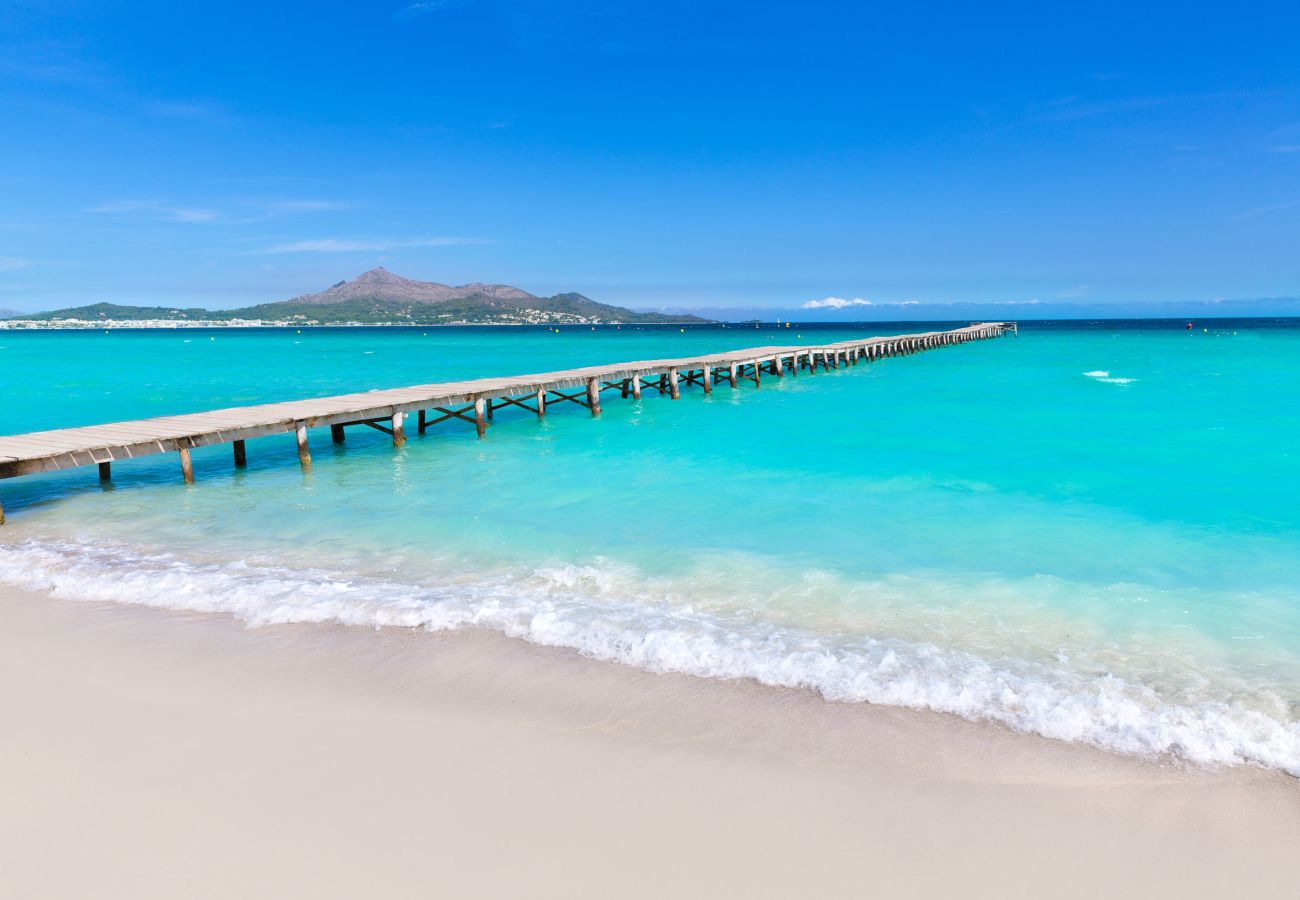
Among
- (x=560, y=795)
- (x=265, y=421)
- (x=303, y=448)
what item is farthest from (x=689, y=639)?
(x=303, y=448)

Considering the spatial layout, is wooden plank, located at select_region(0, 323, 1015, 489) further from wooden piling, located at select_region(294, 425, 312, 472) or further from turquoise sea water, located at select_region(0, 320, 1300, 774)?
turquoise sea water, located at select_region(0, 320, 1300, 774)

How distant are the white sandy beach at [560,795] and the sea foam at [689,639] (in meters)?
0.23

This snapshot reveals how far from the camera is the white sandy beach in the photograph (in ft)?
10.7

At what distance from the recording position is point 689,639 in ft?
18.6

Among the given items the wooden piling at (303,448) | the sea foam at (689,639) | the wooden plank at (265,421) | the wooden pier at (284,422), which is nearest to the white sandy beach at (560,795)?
the sea foam at (689,639)

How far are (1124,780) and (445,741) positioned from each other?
3.45 m

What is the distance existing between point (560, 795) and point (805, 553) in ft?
17.2

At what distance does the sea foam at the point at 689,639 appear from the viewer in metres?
4.47

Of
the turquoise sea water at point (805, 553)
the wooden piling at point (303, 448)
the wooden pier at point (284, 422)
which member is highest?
the wooden pier at point (284, 422)

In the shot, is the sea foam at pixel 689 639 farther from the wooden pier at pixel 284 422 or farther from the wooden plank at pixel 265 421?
the wooden pier at pixel 284 422

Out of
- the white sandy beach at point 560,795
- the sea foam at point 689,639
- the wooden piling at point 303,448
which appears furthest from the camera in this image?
the wooden piling at point 303,448

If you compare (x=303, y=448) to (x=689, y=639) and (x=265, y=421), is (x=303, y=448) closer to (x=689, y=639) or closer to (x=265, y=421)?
(x=265, y=421)

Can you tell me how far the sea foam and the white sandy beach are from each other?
0.23m

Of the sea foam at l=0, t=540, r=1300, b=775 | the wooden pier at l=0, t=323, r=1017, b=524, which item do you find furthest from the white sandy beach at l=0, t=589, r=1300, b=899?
the wooden pier at l=0, t=323, r=1017, b=524
